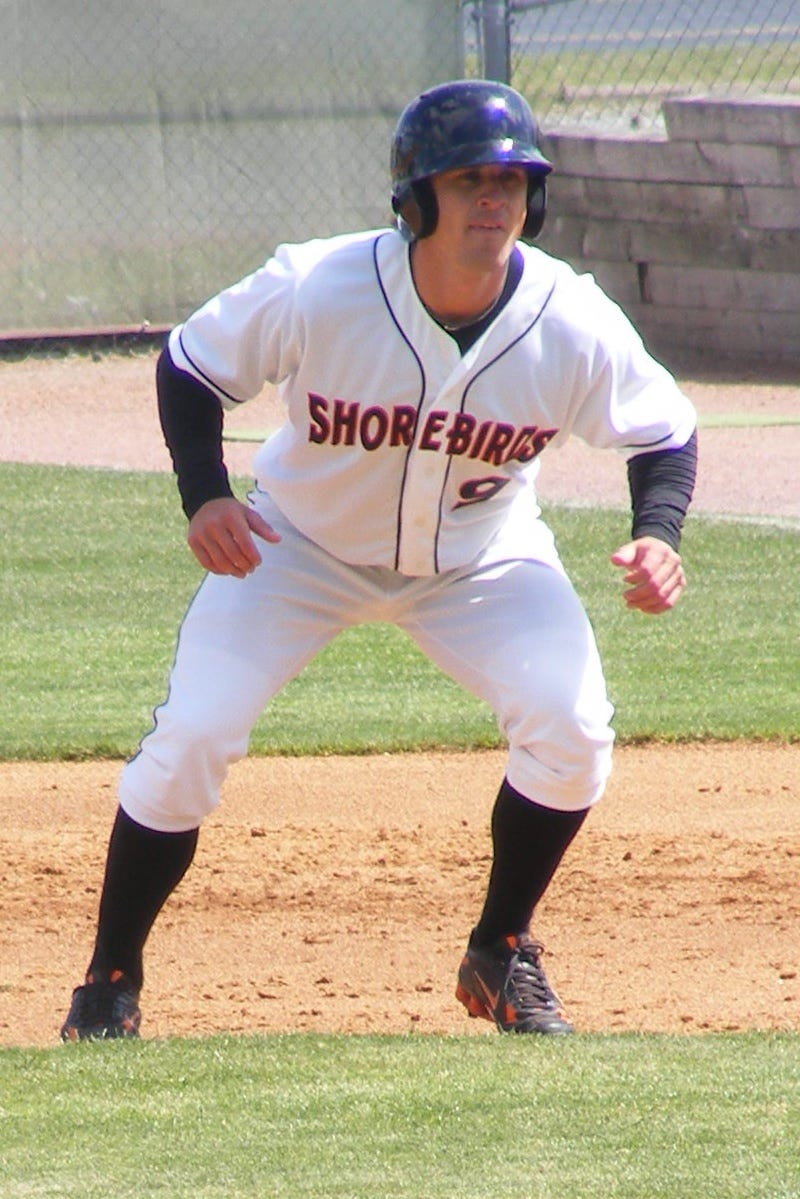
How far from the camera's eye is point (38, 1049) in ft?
10.5

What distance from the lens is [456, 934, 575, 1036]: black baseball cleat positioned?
350cm

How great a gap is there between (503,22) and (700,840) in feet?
27.2

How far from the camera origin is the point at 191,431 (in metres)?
3.38

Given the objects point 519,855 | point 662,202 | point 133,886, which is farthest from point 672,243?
point 133,886

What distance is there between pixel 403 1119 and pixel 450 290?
1382 mm

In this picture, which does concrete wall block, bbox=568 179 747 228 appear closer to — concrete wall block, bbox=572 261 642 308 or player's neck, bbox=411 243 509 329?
concrete wall block, bbox=572 261 642 308

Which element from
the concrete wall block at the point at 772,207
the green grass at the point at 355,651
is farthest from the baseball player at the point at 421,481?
the concrete wall block at the point at 772,207

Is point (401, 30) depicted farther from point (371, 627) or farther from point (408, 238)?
point (408, 238)

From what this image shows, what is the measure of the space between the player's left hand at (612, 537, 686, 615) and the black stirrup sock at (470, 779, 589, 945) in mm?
467

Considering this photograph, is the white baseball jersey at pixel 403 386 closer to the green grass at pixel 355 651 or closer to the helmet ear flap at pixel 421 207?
the helmet ear flap at pixel 421 207

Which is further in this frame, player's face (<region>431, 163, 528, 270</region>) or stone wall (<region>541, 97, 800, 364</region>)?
stone wall (<region>541, 97, 800, 364</region>)

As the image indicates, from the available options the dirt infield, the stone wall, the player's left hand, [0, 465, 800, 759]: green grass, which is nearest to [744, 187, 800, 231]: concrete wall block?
the stone wall

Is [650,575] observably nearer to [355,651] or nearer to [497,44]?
[355,651]

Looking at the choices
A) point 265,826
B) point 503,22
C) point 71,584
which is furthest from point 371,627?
point 503,22
